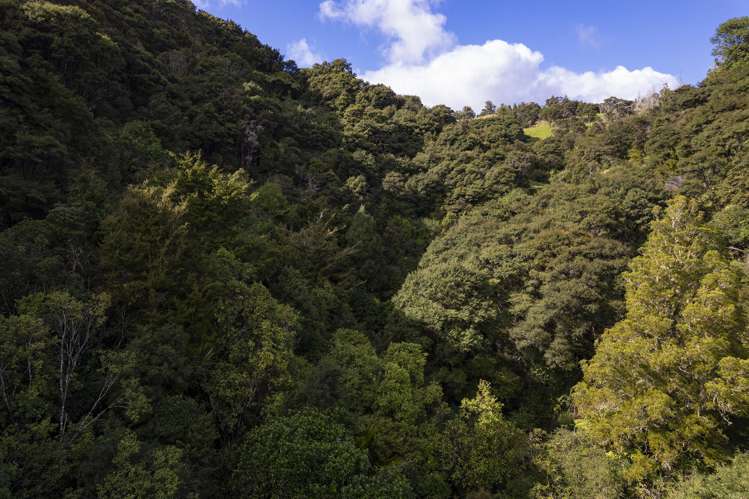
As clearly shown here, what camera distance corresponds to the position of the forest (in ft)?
36.6

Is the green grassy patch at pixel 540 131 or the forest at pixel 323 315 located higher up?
the green grassy patch at pixel 540 131

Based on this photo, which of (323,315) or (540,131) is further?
(540,131)

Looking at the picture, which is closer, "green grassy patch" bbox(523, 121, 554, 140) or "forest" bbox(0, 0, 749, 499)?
"forest" bbox(0, 0, 749, 499)

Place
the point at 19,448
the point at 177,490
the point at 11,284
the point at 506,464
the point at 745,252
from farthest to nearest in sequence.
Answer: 1. the point at 745,252
2. the point at 506,464
3. the point at 11,284
4. the point at 177,490
5. the point at 19,448

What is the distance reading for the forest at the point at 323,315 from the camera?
36.6 ft

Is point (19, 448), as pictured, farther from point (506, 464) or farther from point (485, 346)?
point (485, 346)

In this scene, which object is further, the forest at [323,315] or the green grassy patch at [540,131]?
the green grassy patch at [540,131]

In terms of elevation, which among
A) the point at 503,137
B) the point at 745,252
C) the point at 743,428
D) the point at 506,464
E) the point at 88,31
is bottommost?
the point at 506,464

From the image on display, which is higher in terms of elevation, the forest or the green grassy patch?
the green grassy patch

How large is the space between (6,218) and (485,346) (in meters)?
24.8

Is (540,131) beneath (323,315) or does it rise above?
above

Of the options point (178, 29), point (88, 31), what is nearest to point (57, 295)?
point (88, 31)

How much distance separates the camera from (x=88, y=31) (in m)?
28.1

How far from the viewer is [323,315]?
924 inches
